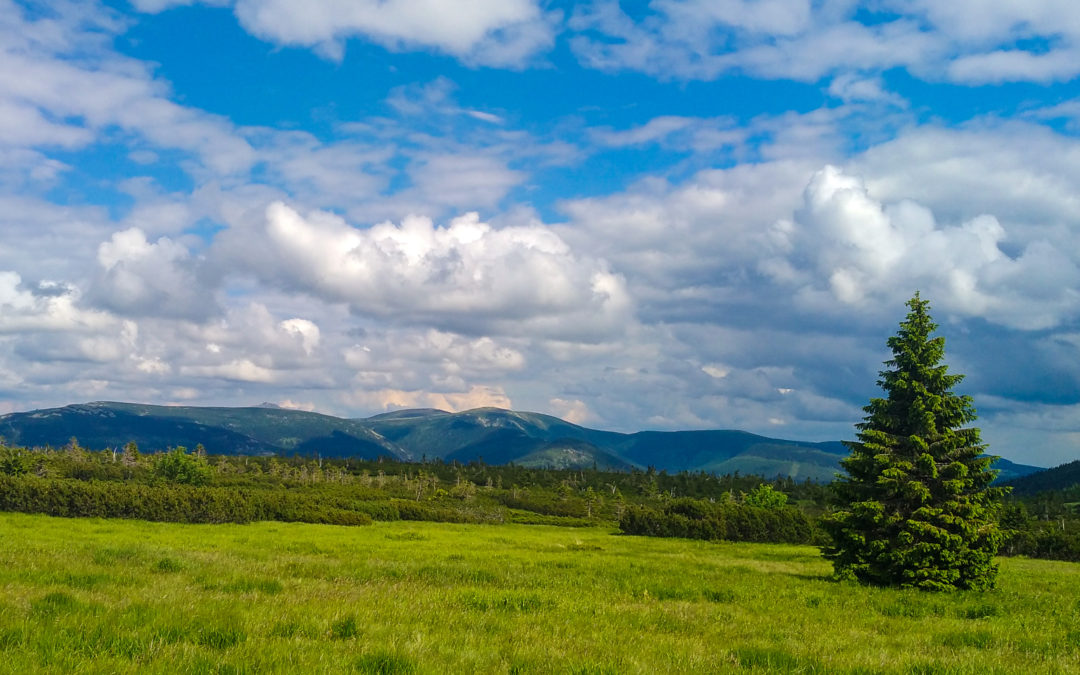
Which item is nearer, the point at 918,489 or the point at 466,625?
the point at 466,625

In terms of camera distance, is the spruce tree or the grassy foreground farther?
the spruce tree

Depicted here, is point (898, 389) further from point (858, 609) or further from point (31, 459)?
point (31, 459)

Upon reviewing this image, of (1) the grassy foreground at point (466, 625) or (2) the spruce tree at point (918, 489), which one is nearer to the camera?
(1) the grassy foreground at point (466, 625)

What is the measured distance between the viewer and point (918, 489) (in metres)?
25.2

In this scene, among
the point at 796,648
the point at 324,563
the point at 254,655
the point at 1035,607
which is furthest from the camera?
the point at 324,563

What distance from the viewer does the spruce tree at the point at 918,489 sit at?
977 inches

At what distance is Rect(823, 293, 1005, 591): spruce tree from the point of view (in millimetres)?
24828

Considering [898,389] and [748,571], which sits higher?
[898,389]

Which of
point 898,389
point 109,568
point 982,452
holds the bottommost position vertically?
point 109,568

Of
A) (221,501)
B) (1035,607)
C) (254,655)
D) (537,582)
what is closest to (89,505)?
(221,501)

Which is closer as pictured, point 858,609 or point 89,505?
point 858,609

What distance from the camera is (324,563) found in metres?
22.8

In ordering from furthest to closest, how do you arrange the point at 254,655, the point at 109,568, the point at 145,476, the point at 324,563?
the point at 145,476 → the point at 324,563 → the point at 109,568 → the point at 254,655

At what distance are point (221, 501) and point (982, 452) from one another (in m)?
71.6
